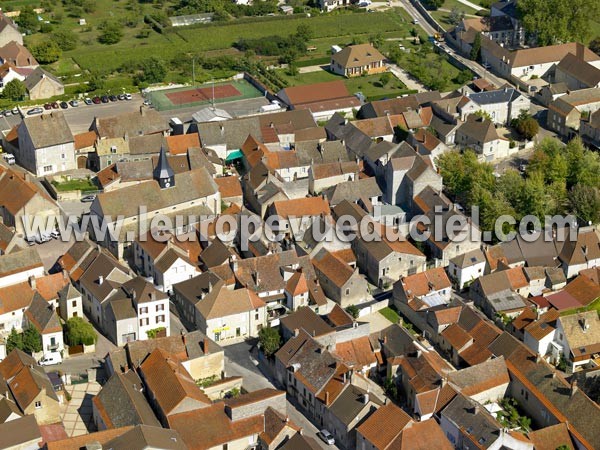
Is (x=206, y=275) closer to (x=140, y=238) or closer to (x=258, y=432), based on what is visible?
(x=140, y=238)

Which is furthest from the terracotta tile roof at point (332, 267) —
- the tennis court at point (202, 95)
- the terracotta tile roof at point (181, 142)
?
the tennis court at point (202, 95)

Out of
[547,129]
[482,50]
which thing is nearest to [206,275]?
[547,129]

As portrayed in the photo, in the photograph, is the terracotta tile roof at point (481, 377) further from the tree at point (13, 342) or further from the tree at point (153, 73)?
the tree at point (153, 73)

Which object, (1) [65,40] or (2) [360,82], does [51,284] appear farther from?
(1) [65,40]

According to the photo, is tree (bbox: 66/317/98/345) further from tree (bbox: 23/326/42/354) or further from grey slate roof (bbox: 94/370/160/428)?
grey slate roof (bbox: 94/370/160/428)

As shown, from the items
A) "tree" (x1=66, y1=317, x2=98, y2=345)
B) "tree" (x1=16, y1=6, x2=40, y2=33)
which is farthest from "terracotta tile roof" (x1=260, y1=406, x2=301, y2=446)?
"tree" (x1=16, y1=6, x2=40, y2=33)
